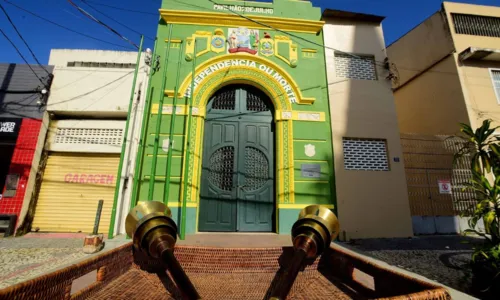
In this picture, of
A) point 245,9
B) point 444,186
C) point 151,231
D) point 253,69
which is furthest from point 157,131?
point 444,186

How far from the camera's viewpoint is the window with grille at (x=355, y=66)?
23.7ft

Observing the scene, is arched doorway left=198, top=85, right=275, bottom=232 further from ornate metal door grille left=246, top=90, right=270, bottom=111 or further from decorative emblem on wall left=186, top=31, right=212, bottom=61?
decorative emblem on wall left=186, top=31, right=212, bottom=61

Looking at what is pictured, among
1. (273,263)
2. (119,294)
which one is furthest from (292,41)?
(119,294)

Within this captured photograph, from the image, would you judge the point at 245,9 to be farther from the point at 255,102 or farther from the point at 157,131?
the point at 157,131

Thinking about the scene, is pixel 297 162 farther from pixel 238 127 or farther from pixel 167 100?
pixel 167 100

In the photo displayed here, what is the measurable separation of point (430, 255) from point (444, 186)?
361 centimetres

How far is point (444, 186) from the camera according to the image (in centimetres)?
681

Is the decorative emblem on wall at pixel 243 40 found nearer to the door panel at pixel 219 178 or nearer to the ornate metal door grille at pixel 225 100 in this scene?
the ornate metal door grille at pixel 225 100

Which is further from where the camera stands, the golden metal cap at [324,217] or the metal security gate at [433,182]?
the metal security gate at [433,182]

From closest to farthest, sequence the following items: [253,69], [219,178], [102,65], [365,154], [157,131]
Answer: [157,131] < [219,178] < [365,154] < [253,69] < [102,65]

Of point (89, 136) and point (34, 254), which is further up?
point (89, 136)

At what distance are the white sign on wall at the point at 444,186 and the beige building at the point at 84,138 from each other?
29.4 ft

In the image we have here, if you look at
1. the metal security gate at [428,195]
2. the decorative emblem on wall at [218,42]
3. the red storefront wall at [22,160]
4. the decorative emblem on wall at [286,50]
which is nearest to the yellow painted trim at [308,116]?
the decorative emblem on wall at [286,50]

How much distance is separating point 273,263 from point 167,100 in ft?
19.1
